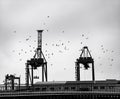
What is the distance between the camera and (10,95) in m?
89.5

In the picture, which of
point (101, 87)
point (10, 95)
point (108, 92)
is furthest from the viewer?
point (101, 87)

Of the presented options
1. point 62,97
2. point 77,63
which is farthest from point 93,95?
point 77,63

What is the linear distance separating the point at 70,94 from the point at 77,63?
39.7 m

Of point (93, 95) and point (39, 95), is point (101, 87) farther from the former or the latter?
point (39, 95)

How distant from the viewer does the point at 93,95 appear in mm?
84250

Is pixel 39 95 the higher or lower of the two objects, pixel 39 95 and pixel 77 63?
the lower

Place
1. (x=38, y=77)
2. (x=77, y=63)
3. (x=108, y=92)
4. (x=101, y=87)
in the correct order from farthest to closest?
(x=38, y=77) < (x=77, y=63) < (x=101, y=87) < (x=108, y=92)

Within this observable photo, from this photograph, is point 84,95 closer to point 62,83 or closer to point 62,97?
point 62,97

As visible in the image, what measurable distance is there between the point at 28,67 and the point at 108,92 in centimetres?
5411

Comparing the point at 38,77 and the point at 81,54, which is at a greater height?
the point at 81,54

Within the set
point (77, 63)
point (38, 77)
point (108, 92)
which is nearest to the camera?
point (108, 92)

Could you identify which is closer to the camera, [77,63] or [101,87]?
[101,87]

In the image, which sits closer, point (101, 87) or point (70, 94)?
point (70, 94)

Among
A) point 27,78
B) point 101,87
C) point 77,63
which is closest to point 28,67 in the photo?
point 27,78
